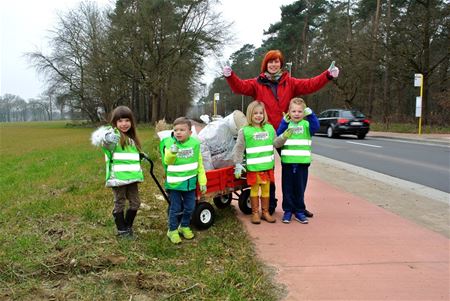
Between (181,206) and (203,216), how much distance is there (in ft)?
1.31

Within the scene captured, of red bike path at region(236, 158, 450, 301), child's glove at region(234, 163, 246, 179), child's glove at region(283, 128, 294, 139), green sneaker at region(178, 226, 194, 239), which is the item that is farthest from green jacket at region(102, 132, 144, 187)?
child's glove at region(283, 128, 294, 139)

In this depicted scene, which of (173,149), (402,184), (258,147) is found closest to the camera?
(173,149)

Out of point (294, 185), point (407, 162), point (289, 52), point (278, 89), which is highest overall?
point (289, 52)

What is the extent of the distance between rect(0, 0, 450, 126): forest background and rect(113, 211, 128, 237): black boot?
23.7 m

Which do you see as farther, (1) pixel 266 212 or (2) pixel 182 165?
(1) pixel 266 212

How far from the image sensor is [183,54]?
3769 cm

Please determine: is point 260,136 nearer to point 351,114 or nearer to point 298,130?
point 298,130

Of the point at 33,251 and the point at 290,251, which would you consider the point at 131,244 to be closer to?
the point at 33,251

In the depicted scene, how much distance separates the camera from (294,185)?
15.9 ft

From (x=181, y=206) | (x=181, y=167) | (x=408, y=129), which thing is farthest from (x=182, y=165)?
(x=408, y=129)

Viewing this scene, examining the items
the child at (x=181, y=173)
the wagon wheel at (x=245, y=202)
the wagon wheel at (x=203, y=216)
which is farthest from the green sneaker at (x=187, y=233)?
the wagon wheel at (x=245, y=202)

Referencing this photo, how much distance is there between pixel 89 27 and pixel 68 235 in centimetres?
4583

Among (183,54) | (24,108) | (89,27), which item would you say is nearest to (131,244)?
(183,54)

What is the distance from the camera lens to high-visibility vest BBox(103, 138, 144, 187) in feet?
13.0
